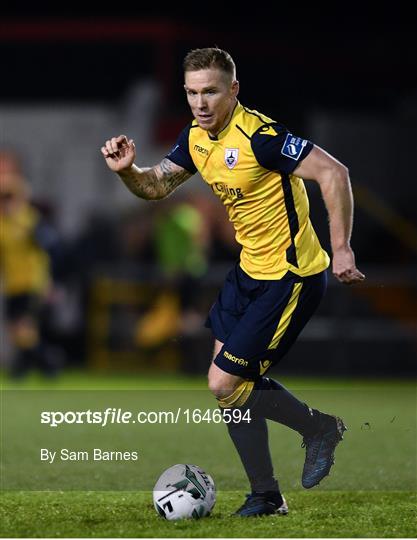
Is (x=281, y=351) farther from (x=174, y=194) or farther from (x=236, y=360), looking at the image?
(x=174, y=194)

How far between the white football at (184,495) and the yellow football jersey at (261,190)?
0.94m

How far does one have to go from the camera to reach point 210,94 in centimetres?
560

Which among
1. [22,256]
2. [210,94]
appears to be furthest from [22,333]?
[210,94]

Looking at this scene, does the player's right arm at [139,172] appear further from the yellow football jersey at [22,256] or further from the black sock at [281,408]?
the yellow football jersey at [22,256]

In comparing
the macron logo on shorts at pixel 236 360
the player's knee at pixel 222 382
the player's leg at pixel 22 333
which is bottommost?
the player's leg at pixel 22 333

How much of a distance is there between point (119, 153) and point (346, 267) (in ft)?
3.74

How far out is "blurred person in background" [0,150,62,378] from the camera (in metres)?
12.7

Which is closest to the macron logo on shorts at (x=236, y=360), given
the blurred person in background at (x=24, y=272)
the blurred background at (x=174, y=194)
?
the blurred background at (x=174, y=194)

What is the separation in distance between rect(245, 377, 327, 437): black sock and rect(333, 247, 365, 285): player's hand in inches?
28.6

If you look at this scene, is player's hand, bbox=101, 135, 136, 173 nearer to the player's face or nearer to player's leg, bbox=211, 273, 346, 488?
the player's face

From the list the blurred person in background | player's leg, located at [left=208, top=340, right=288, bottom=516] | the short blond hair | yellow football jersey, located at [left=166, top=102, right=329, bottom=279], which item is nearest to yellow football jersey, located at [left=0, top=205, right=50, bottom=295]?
the blurred person in background

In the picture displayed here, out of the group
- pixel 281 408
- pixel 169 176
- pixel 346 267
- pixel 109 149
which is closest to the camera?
pixel 346 267

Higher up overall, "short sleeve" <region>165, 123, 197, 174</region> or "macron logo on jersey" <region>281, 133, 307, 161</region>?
"macron logo on jersey" <region>281, 133, 307, 161</region>

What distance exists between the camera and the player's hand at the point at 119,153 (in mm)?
5688
